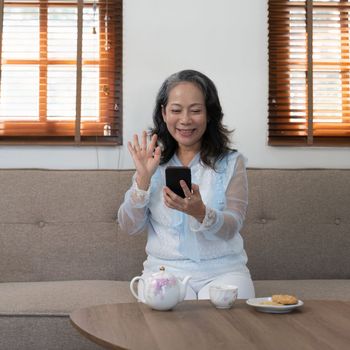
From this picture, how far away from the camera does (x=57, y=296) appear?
6.57 ft

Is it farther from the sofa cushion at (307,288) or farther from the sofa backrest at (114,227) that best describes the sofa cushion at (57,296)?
the sofa cushion at (307,288)

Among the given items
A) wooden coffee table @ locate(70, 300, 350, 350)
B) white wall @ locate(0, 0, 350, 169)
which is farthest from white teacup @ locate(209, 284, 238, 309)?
white wall @ locate(0, 0, 350, 169)

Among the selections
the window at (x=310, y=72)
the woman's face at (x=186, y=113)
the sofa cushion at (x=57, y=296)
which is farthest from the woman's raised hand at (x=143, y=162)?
the window at (x=310, y=72)

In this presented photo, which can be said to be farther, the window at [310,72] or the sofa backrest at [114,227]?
the window at [310,72]

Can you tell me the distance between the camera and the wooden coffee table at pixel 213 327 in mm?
1186

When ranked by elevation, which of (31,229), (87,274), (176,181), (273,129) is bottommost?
(87,274)

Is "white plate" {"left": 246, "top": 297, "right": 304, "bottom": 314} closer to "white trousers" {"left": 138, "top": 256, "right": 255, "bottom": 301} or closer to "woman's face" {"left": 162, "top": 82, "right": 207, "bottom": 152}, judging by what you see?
"white trousers" {"left": 138, "top": 256, "right": 255, "bottom": 301}

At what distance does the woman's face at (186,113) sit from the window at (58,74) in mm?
736

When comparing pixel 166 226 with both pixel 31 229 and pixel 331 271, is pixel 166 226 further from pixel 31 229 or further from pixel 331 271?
pixel 331 271

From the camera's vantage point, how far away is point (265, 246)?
8.20 ft

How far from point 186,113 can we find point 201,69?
810 millimetres

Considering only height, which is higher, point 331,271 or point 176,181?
point 176,181

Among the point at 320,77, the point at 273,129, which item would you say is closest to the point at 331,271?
the point at 273,129

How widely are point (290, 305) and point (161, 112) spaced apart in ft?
3.24
